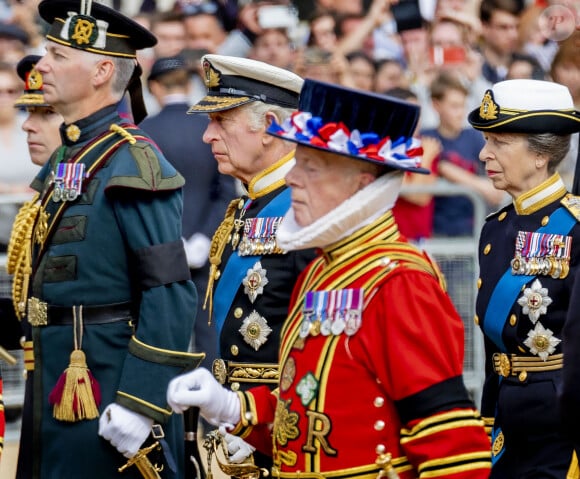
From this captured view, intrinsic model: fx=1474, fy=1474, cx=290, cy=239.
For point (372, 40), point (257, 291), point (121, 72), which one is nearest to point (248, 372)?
point (257, 291)

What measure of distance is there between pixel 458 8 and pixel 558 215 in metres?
7.48

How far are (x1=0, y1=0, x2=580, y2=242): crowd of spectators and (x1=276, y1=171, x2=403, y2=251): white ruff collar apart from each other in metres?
6.40

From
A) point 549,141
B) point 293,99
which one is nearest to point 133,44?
point 293,99

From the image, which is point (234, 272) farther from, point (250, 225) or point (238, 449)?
point (238, 449)

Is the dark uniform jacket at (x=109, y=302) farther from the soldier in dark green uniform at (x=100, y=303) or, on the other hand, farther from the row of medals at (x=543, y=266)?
the row of medals at (x=543, y=266)

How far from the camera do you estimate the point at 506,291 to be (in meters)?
6.18

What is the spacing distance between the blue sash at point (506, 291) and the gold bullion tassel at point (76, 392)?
1.66 m

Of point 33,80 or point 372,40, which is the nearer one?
point 33,80

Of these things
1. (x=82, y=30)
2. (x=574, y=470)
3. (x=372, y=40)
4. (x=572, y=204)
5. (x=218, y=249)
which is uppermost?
(x=372, y=40)

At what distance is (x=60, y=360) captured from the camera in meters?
5.96

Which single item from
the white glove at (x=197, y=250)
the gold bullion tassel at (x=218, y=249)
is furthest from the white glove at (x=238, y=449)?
the white glove at (x=197, y=250)

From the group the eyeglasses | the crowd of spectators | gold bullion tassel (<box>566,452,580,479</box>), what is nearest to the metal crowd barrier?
the crowd of spectators

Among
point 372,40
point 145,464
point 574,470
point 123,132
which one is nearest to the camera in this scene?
point 574,470

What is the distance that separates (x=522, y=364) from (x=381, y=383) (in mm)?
1958
